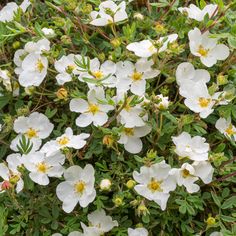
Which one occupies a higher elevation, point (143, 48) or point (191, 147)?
point (143, 48)

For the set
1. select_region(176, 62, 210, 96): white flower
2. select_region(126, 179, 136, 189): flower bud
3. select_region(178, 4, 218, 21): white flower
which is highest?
select_region(178, 4, 218, 21): white flower

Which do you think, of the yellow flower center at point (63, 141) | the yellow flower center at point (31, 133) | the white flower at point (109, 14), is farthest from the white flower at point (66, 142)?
the white flower at point (109, 14)

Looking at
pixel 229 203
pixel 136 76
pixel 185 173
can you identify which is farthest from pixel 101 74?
pixel 229 203

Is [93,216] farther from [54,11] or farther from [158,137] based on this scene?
[54,11]

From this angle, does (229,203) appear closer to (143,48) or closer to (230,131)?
(230,131)

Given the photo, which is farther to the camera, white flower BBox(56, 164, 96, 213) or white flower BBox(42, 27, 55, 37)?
white flower BBox(42, 27, 55, 37)

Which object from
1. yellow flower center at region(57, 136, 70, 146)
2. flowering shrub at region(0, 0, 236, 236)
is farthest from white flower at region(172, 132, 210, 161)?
yellow flower center at region(57, 136, 70, 146)

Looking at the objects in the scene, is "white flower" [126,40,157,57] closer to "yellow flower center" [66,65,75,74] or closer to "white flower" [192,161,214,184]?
"yellow flower center" [66,65,75,74]
